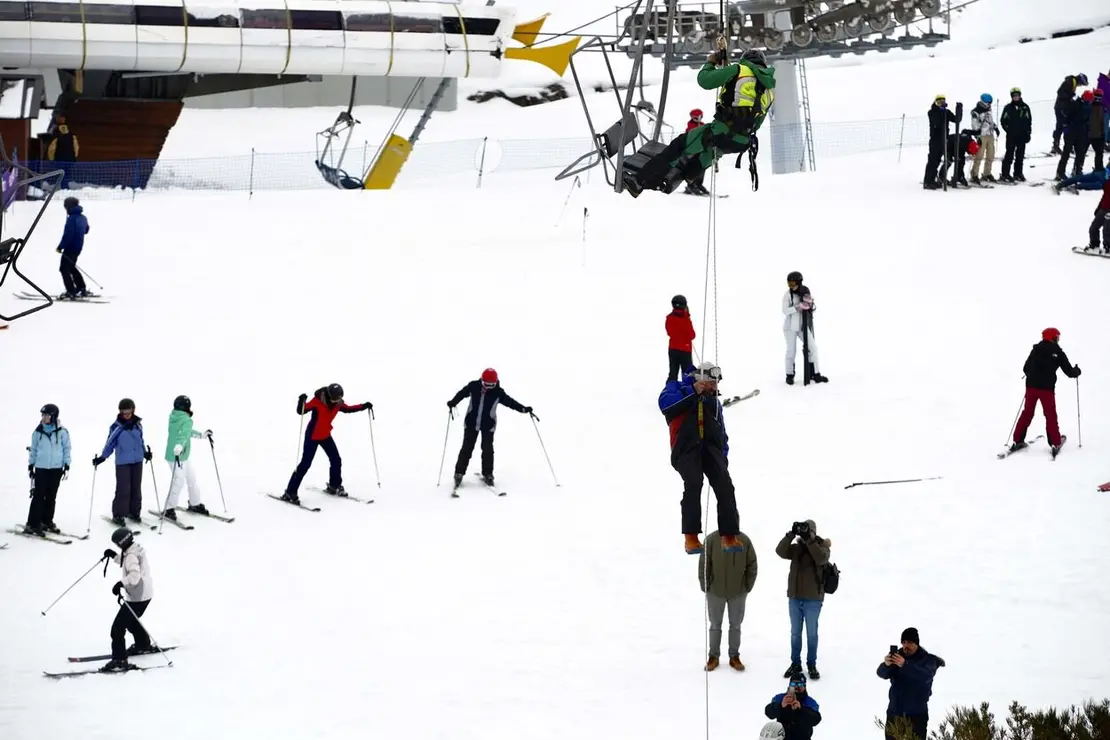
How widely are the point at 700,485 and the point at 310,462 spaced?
6.93 m

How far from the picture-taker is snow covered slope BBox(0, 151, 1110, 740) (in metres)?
13.0

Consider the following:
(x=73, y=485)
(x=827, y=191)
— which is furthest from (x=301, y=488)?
(x=827, y=191)

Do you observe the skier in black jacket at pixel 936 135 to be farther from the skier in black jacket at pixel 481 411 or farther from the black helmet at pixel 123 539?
the black helmet at pixel 123 539

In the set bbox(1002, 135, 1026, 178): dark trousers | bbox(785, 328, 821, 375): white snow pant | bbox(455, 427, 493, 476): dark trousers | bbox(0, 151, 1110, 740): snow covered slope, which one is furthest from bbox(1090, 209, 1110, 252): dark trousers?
bbox(455, 427, 493, 476): dark trousers

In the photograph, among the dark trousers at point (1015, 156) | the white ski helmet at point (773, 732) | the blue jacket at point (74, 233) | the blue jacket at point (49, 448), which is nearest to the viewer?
the white ski helmet at point (773, 732)

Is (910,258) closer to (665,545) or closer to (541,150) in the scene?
(665,545)

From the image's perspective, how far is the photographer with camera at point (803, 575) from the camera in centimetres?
1217

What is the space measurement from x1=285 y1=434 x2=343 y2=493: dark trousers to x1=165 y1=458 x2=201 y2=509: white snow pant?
1.01 meters

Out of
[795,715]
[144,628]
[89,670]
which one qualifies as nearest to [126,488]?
[144,628]

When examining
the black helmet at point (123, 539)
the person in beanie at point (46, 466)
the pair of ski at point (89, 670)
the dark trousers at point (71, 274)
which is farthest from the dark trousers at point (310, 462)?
the dark trousers at point (71, 274)

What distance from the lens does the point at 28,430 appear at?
18891 mm

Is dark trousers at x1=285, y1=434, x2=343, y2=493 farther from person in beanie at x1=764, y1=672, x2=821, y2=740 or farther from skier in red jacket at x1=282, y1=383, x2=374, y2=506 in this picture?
person in beanie at x1=764, y1=672, x2=821, y2=740

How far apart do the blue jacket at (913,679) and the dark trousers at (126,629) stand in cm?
612

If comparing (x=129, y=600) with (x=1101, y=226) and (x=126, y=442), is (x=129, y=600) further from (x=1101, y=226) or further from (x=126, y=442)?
(x=1101, y=226)
